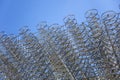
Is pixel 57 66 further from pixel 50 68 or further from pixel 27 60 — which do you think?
Result: pixel 27 60

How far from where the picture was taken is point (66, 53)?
26.0 meters

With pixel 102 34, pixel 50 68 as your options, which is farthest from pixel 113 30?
pixel 50 68

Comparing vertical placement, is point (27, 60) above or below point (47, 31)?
below

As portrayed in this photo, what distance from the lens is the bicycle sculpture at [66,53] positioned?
78.6 feet

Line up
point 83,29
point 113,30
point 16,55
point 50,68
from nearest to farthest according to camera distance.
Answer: point 113,30 → point 83,29 → point 50,68 → point 16,55

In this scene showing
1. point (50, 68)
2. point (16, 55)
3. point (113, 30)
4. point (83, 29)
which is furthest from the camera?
point (16, 55)

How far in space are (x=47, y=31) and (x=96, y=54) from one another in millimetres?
4674

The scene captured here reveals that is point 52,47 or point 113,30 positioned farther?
point 52,47

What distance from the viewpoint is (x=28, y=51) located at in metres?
28.1

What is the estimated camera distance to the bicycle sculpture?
2397cm

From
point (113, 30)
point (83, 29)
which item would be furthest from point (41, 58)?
point (113, 30)

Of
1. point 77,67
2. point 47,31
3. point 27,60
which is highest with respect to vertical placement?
point 47,31

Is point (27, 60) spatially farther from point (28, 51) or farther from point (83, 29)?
point (83, 29)

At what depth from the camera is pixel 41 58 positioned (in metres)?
27.4
